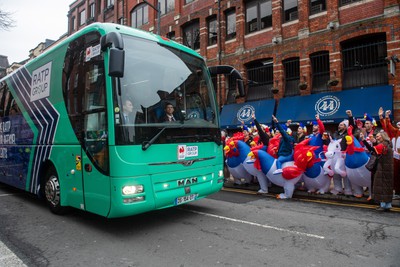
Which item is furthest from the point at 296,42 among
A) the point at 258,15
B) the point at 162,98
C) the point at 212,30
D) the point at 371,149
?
the point at 162,98

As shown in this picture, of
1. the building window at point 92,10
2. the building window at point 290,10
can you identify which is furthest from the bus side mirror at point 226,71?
the building window at point 92,10

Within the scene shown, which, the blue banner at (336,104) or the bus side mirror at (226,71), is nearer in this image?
the bus side mirror at (226,71)

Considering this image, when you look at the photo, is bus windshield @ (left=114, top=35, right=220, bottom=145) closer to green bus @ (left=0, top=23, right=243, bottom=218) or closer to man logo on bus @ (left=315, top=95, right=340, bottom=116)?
green bus @ (left=0, top=23, right=243, bottom=218)

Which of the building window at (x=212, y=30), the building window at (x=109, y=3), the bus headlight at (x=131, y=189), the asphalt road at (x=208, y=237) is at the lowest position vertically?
the asphalt road at (x=208, y=237)

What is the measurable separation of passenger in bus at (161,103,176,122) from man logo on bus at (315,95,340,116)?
11.0 metres

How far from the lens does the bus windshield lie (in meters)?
4.46

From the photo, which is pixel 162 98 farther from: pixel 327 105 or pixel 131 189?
pixel 327 105

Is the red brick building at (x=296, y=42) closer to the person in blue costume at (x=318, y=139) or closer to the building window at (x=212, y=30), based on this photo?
the building window at (x=212, y=30)

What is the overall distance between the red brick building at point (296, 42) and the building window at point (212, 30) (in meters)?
0.07

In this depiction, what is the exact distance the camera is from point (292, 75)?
16.6 m

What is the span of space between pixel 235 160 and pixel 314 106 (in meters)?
7.66

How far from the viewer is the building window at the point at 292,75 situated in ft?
53.4

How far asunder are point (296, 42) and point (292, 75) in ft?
5.68

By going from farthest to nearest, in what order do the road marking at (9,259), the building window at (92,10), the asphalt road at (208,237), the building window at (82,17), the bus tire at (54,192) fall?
1. the building window at (82,17)
2. the building window at (92,10)
3. the bus tire at (54,192)
4. the asphalt road at (208,237)
5. the road marking at (9,259)
